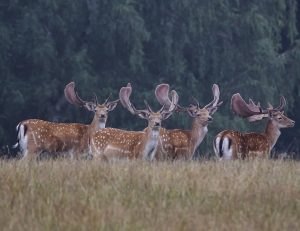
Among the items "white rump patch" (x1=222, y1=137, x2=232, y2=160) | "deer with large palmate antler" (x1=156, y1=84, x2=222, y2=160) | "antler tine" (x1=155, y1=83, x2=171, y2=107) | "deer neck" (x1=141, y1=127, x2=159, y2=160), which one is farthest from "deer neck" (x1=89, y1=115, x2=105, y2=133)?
"white rump patch" (x1=222, y1=137, x2=232, y2=160)

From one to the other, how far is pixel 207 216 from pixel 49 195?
131 cm

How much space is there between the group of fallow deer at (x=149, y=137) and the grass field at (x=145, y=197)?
2.88m

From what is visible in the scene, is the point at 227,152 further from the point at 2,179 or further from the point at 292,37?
the point at 292,37

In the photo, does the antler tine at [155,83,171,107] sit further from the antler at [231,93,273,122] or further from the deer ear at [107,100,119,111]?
the antler at [231,93,273,122]

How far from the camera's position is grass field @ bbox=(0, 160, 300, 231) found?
8.57m

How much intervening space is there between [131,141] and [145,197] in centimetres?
498

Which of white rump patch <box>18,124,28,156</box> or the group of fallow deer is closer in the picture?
the group of fallow deer

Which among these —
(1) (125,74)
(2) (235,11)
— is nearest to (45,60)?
(1) (125,74)

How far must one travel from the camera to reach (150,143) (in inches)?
A: 562

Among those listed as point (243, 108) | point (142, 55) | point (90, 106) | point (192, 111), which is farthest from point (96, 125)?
point (142, 55)

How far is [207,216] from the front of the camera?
889 cm

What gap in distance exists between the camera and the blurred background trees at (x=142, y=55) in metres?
22.7

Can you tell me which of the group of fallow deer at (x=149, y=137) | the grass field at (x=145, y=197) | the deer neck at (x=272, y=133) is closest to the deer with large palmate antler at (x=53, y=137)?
the group of fallow deer at (x=149, y=137)

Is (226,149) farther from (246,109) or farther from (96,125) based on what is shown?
(96,125)
